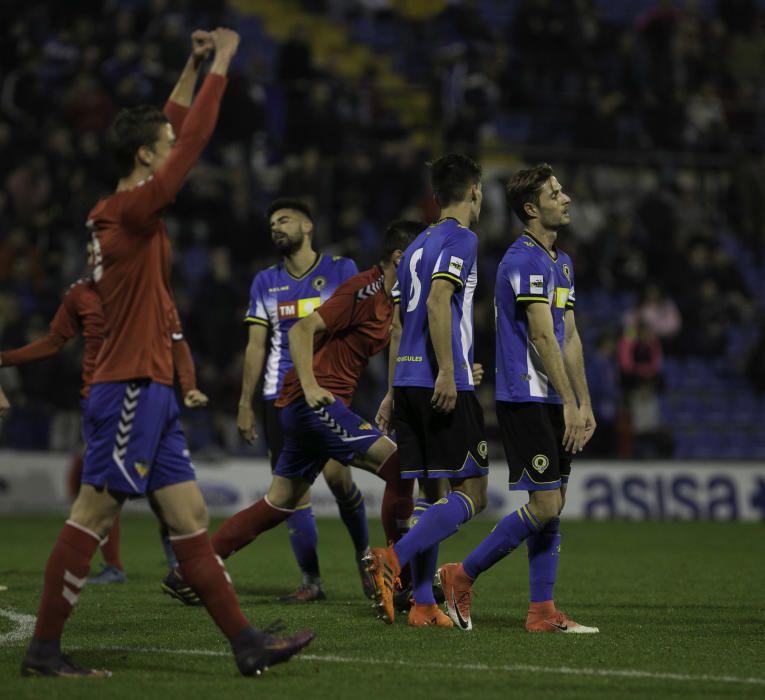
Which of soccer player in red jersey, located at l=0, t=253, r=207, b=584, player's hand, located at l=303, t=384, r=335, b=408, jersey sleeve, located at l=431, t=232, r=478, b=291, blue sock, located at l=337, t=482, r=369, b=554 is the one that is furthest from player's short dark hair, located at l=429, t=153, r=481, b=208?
blue sock, located at l=337, t=482, r=369, b=554

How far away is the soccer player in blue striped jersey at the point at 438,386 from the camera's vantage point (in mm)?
7762

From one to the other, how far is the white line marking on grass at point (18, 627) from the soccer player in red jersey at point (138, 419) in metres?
1.18

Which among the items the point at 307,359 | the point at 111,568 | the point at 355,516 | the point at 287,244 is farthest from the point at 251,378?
the point at 307,359

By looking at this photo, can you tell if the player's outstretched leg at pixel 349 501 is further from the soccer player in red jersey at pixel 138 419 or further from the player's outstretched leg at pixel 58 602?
the player's outstretched leg at pixel 58 602

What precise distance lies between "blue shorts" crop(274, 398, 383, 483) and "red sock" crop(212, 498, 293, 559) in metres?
0.24

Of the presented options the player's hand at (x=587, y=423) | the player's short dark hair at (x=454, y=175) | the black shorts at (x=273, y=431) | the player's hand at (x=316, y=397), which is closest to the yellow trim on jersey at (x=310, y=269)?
the black shorts at (x=273, y=431)

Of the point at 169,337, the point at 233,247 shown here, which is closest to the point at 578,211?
the point at 233,247

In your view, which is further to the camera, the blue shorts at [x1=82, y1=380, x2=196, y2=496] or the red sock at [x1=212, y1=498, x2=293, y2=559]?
the red sock at [x1=212, y1=498, x2=293, y2=559]

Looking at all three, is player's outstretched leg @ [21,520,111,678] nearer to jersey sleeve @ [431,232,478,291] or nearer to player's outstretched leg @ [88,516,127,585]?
jersey sleeve @ [431,232,478,291]

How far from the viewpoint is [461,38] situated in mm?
24422

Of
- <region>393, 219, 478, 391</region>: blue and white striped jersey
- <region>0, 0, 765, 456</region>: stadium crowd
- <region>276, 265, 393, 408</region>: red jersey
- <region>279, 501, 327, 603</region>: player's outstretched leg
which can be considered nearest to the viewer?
<region>393, 219, 478, 391</region>: blue and white striped jersey

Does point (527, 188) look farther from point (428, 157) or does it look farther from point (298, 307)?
point (428, 157)

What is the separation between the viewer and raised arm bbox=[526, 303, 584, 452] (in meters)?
7.53

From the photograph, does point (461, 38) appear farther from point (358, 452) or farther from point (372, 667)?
point (372, 667)
